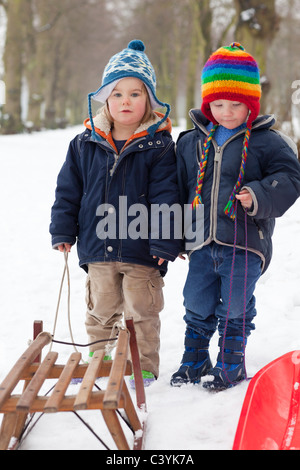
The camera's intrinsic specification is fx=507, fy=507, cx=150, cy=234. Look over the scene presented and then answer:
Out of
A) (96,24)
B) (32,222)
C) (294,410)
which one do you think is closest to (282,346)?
(294,410)

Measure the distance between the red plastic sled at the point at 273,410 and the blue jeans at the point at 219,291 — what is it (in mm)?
251

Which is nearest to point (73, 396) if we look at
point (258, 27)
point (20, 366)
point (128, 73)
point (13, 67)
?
point (20, 366)

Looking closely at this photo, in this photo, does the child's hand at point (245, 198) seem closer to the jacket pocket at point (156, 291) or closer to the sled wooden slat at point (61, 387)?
the jacket pocket at point (156, 291)

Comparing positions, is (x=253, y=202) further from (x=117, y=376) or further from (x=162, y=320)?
(x=162, y=320)

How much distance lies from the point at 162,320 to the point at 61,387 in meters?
1.81

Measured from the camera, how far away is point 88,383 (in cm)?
175

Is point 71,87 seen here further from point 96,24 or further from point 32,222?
point 32,222

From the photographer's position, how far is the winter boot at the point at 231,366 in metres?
2.47

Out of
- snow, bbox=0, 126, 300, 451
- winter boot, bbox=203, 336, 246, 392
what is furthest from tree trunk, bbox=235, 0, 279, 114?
winter boot, bbox=203, 336, 246, 392

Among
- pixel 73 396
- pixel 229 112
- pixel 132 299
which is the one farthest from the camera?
pixel 132 299

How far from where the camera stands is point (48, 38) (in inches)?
744

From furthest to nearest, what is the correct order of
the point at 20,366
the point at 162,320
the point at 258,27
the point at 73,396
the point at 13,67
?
the point at 13,67
the point at 258,27
the point at 162,320
the point at 20,366
the point at 73,396

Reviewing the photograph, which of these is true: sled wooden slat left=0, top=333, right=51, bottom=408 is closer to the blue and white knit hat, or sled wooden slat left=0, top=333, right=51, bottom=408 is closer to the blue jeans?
the blue jeans

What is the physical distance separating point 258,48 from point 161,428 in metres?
6.25
